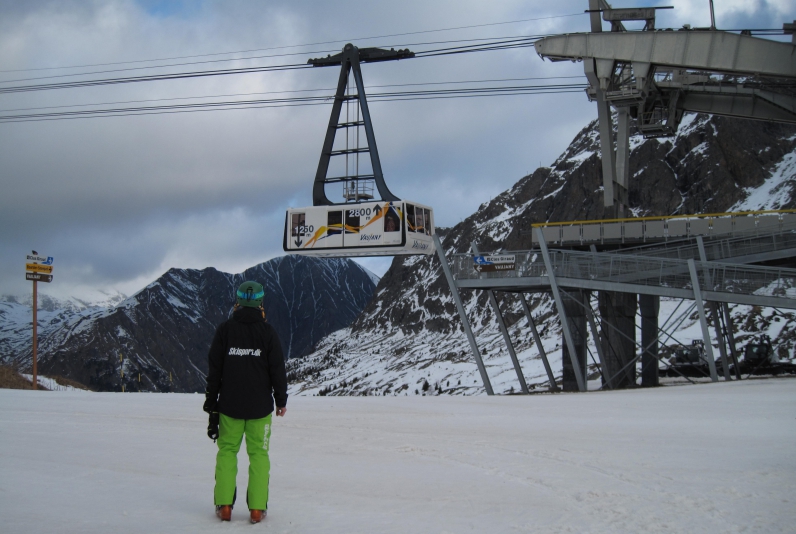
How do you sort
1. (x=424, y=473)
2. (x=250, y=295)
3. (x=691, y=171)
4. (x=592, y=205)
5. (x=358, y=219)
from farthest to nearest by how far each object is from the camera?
1. (x=592, y=205)
2. (x=691, y=171)
3. (x=358, y=219)
4. (x=424, y=473)
5. (x=250, y=295)

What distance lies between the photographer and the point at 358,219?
31281mm

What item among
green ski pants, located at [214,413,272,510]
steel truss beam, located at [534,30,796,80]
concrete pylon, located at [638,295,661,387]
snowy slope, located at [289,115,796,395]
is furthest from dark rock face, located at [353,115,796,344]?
green ski pants, located at [214,413,272,510]

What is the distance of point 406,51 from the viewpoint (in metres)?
36.1

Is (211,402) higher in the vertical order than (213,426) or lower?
higher

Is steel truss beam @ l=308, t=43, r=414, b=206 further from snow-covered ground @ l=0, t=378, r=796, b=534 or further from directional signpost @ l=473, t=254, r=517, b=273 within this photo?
snow-covered ground @ l=0, t=378, r=796, b=534

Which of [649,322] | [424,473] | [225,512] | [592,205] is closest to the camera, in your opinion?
[225,512]

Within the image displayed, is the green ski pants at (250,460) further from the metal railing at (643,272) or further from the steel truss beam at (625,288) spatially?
the metal railing at (643,272)

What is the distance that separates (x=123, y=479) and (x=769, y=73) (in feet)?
101

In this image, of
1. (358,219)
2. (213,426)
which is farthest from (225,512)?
(358,219)

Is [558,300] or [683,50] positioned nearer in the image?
[558,300]

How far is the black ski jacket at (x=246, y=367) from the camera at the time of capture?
714cm

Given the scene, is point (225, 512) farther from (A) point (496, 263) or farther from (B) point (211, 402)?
(A) point (496, 263)

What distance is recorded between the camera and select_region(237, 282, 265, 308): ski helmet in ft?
24.0

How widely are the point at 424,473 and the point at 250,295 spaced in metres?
3.38
